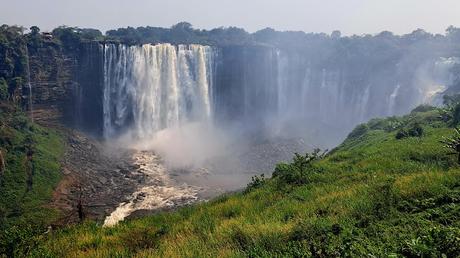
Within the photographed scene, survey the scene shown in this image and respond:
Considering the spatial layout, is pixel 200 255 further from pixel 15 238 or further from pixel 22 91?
pixel 22 91

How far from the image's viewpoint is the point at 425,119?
40.6 meters

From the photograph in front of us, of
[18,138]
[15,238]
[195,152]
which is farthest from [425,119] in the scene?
[18,138]

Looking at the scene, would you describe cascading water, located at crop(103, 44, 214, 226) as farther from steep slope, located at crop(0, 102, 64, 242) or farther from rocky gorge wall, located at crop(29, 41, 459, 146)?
steep slope, located at crop(0, 102, 64, 242)

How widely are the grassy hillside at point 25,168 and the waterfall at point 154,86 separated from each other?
38.3 ft

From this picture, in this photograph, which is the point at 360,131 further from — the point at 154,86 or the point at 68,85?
the point at 68,85

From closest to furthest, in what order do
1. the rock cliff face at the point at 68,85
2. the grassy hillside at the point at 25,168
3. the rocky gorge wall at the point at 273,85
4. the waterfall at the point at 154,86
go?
the grassy hillside at the point at 25,168, the rock cliff face at the point at 68,85, the rocky gorge wall at the point at 273,85, the waterfall at the point at 154,86

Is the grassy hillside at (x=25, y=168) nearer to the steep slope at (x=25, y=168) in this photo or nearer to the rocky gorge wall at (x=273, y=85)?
the steep slope at (x=25, y=168)

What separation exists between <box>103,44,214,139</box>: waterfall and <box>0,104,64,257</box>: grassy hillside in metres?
11.7

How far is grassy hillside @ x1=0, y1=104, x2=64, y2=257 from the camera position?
36.7 metres

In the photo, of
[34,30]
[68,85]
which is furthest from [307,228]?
[34,30]

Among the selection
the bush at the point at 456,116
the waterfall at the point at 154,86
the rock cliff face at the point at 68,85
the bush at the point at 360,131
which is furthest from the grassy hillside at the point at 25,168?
the bush at the point at 360,131

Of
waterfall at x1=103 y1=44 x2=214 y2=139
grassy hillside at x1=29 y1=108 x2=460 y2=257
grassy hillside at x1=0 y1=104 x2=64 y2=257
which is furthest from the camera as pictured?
waterfall at x1=103 y1=44 x2=214 y2=139

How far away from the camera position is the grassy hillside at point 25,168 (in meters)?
36.7

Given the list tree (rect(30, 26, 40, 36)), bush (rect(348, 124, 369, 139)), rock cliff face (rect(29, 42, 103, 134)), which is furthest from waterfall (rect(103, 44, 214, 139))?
bush (rect(348, 124, 369, 139))
